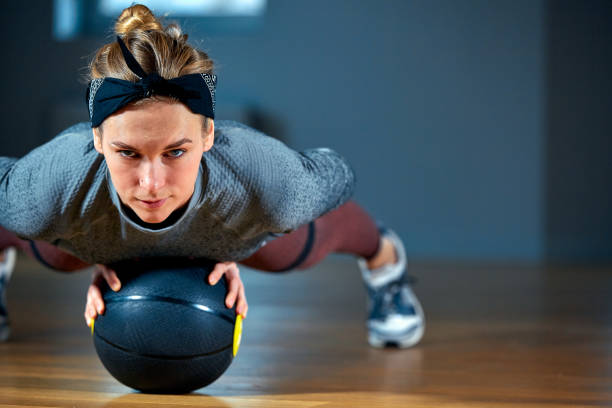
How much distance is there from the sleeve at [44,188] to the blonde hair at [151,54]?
124 mm

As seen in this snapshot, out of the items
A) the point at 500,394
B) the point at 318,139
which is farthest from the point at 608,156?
the point at 500,394

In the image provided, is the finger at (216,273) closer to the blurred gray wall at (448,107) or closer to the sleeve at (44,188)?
the sleeve at (44,188)

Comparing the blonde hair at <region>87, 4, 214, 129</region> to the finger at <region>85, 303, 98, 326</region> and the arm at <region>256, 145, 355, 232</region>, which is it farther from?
the finger at <region>85, 303, 98, 326</region>

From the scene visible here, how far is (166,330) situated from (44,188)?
27 cm

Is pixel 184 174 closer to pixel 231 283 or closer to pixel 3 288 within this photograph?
pixel 231 283

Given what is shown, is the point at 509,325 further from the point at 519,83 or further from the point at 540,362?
the point at 519,83

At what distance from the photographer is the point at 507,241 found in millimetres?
3475

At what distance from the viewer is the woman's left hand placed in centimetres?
115

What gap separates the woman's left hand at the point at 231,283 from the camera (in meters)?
1.15

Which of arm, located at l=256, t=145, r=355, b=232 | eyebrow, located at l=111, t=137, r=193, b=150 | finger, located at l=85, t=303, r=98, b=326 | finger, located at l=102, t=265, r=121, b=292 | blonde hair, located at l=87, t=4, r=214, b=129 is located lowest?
finger, located at l=85, t=303, r=98, b=326

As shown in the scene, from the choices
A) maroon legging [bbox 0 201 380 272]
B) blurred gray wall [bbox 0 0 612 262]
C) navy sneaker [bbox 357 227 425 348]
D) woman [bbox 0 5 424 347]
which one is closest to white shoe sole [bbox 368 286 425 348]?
navy sneaker [bbox 357 227 425 348]

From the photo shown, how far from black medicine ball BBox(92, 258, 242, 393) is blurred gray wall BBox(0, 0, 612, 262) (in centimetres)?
243

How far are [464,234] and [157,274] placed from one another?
2.57 metres

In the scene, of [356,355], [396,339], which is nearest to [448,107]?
[396,339]
